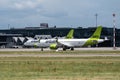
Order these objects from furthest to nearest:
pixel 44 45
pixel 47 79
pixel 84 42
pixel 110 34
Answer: pixel 110 34 → pixel 44 45 → pixel 84 42 → pixel 47 79

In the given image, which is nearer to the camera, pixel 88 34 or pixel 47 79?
pixel 47 79

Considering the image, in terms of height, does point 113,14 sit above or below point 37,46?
above

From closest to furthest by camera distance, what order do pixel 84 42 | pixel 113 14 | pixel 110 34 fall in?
pixel 113 14 < pixel 84 42 < pixel 110 34

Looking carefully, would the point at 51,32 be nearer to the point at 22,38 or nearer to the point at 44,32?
the point at 44,32

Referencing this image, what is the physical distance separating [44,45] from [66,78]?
97228 millimetres

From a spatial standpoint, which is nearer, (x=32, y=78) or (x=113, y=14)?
(x=32, y=78)

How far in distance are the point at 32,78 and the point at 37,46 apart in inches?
4010

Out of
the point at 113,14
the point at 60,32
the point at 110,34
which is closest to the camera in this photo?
the point at 113,14

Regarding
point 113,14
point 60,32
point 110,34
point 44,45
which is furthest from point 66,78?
point 60,32

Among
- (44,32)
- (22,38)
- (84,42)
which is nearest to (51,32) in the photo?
(44,32)

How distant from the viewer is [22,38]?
Answer: 18412 cm

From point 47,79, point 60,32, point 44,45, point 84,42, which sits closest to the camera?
point 47,79

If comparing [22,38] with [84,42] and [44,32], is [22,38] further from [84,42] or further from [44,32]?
[84,42]

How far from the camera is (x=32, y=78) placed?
25391 millimetres
